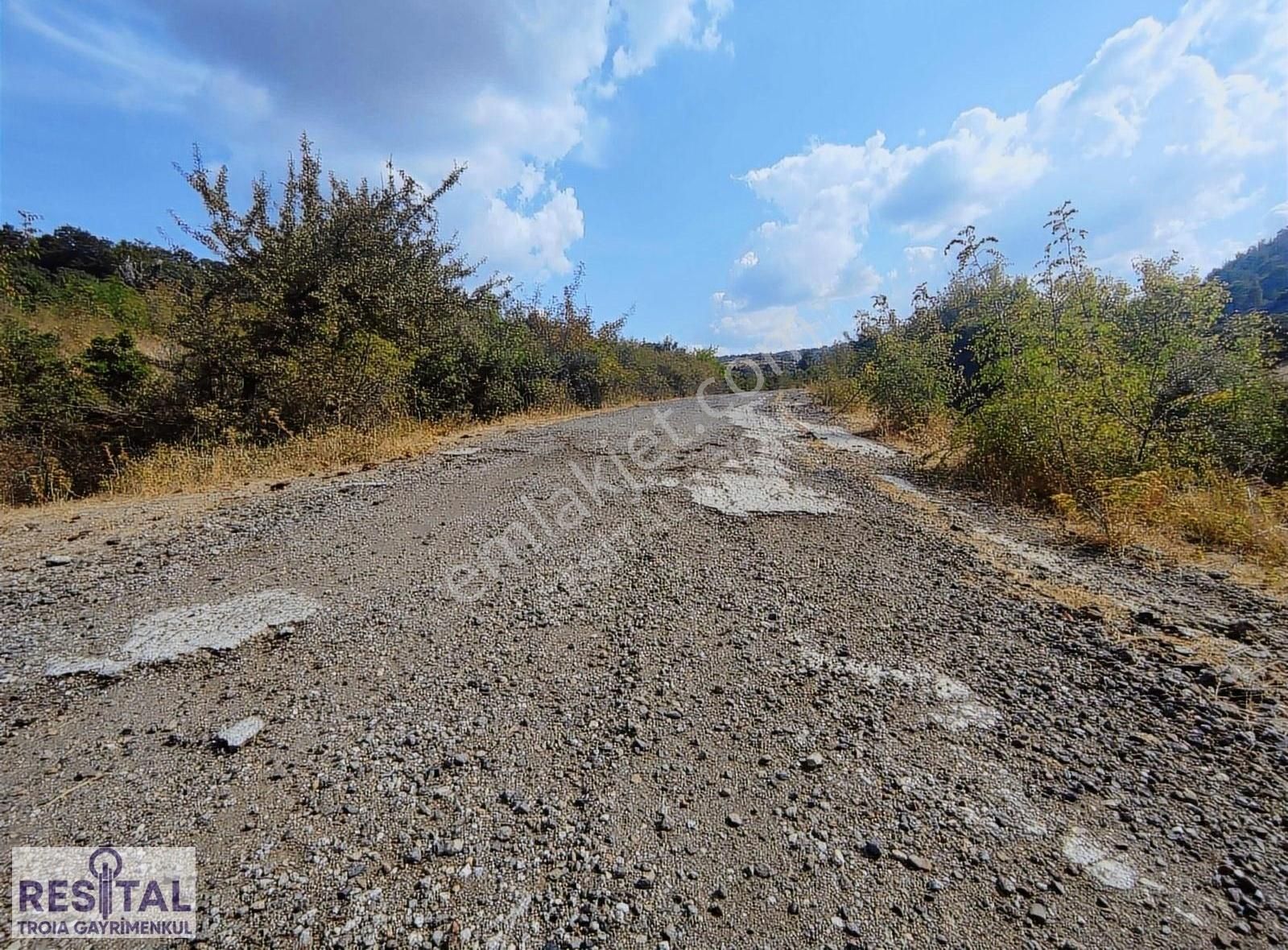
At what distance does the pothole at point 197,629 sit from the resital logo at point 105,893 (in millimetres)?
916

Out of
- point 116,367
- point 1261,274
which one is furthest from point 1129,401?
point 1261,274

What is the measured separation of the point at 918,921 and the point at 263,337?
8142 mm

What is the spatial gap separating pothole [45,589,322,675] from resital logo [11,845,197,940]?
0.92 m

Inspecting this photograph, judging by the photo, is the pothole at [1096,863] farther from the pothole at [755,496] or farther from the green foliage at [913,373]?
the green foliage at [913,373]

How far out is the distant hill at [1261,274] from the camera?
17.0 meters

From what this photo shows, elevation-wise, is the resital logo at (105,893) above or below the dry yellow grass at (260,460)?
below

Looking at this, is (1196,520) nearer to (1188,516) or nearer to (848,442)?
(1188,516)

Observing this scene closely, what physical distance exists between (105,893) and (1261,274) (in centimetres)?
3842

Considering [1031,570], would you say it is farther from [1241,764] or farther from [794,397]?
[794,397]

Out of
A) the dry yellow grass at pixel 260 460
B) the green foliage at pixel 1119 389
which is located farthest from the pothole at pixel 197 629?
the green foliage at pixel 1119 389

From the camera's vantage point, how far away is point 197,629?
219cm

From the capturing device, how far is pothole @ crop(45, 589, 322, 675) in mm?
1973

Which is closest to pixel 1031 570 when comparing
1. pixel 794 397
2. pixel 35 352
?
pixel 35 352

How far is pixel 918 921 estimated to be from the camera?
110 cm
